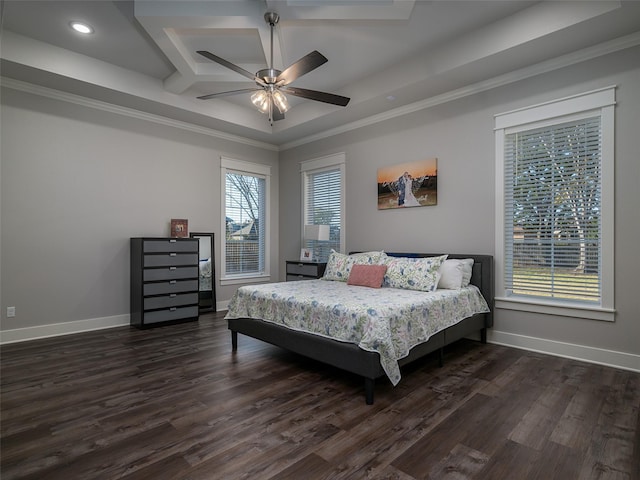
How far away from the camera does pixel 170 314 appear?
15.4 feet

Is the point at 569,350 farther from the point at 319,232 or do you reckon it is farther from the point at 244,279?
the point at 244,279

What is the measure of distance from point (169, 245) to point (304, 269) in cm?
195

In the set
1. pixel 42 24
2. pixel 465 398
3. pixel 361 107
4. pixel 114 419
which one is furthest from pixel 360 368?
pixel 42 24

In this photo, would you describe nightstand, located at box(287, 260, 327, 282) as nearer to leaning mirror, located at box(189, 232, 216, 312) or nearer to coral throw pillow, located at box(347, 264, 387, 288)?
coral throw pillow, located at box(347, 264, 387, 288)

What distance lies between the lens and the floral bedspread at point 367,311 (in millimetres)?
2477

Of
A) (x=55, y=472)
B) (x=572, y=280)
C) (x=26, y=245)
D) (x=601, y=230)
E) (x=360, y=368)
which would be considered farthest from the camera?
(x=26, y=245)

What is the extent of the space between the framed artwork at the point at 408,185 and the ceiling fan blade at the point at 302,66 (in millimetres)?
2200

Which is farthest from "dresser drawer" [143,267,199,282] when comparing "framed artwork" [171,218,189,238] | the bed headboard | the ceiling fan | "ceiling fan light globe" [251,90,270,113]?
the bed headboard

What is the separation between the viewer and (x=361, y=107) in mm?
4668

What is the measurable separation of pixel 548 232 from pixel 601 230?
0.43 m

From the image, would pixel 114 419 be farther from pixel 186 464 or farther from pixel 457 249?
pixel 457 249

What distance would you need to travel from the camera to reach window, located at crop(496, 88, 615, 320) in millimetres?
3180

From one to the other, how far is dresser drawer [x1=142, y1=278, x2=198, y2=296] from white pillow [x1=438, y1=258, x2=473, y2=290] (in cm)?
330

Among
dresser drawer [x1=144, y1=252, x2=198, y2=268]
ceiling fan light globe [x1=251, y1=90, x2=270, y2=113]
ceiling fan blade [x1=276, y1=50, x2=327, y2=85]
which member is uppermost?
ceiling fan blade [x1=276, y1=50, x2=327, y2=85]
